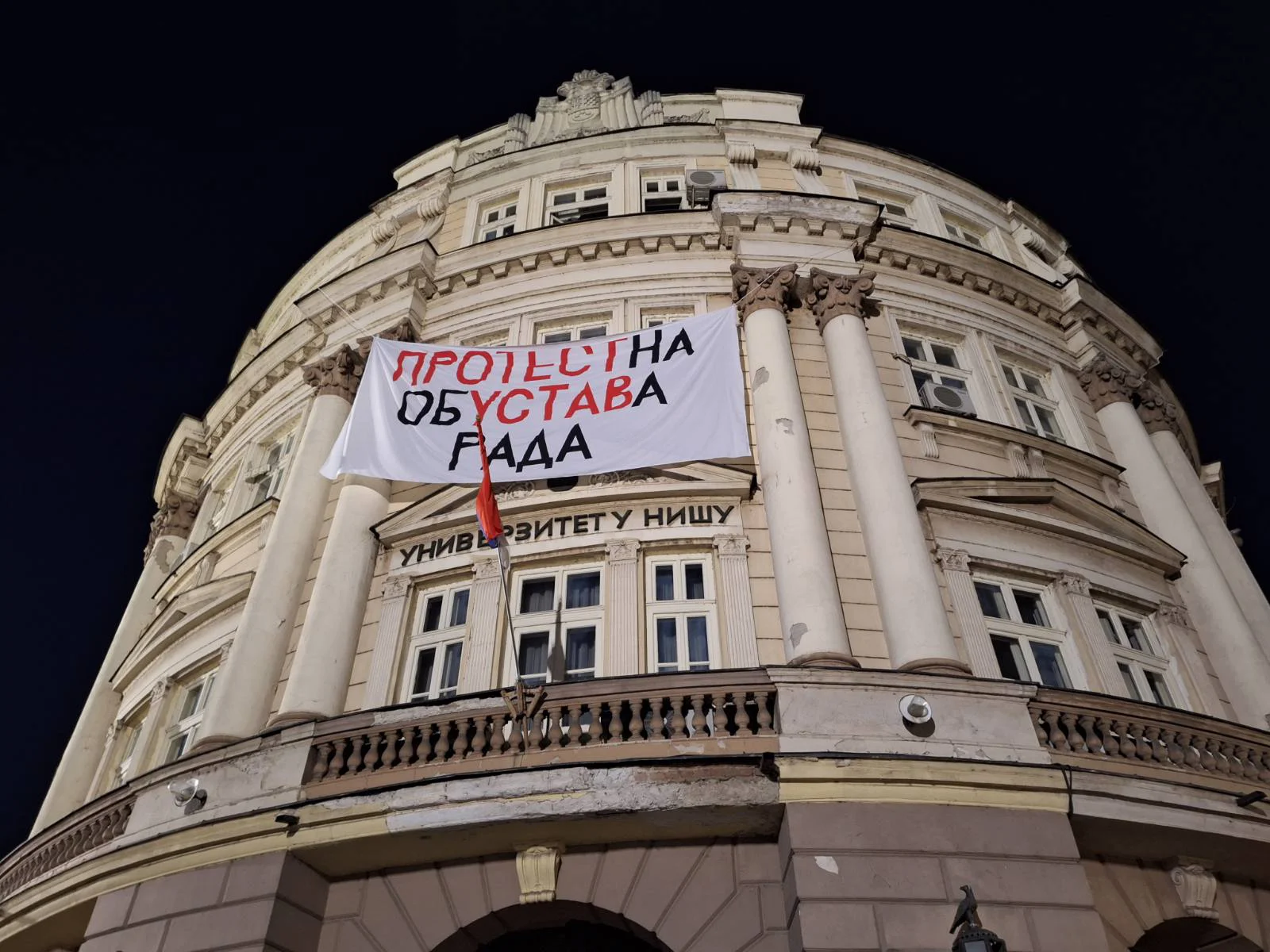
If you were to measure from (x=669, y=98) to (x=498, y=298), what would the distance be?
29.2ft

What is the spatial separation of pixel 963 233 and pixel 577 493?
1366cm

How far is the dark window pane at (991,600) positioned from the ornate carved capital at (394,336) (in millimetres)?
11099

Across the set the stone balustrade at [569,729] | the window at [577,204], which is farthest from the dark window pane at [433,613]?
the window at [577,204]

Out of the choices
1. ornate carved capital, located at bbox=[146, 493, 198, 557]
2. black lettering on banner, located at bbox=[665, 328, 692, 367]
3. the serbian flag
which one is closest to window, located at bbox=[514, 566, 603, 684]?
the serbian flag

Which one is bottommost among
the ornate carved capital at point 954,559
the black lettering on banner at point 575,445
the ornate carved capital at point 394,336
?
the ornate carved capital at point 954,559

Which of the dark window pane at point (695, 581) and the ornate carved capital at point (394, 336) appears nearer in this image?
the dark window pane at point (695, 581)

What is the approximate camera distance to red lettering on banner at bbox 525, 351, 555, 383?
618 inches

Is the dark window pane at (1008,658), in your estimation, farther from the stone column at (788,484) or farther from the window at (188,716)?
the window at (188,716)

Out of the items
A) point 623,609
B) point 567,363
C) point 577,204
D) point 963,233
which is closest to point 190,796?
point 623,609

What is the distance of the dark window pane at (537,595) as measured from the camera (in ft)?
45.2

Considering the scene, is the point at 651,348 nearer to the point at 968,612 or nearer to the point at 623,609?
the point at 623,609

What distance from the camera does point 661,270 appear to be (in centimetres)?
1819

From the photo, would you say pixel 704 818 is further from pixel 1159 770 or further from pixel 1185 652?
pixel 1185 652

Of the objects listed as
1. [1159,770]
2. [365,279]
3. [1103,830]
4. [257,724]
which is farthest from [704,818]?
[365,279]
